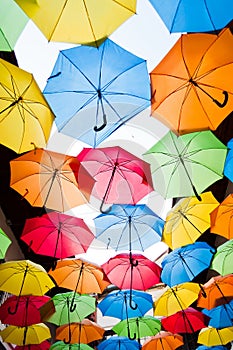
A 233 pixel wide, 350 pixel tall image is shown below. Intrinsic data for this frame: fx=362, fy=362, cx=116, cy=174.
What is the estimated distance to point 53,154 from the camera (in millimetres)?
3322

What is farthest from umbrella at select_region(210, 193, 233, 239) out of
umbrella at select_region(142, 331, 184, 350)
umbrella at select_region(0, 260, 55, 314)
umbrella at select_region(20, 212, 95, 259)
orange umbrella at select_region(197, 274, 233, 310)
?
umbrella at select_region(142, 331, 184, 350)

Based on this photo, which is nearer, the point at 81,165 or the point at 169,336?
the point at 81,165

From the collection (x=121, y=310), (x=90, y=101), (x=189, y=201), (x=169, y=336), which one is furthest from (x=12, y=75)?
(x=169, y=336)

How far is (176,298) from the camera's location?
4727mm

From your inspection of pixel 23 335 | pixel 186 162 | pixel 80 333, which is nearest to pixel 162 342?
pixel 80 333

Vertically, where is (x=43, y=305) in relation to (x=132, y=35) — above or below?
below

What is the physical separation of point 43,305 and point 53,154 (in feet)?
8.05

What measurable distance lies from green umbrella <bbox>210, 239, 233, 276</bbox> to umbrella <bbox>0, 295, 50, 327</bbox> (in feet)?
7.54

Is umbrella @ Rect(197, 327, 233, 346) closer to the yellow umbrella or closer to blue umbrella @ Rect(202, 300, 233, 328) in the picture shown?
blue umbrella @ Rect(202, 300, 233, 328)

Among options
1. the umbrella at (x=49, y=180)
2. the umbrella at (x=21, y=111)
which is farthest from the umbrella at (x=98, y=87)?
the umbrella at (x=49, y=180)

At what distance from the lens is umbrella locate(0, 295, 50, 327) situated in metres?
Result: 4.71

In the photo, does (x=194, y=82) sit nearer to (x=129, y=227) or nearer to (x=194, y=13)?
(x=194, y=13)

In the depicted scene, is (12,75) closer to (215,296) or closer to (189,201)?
(189,201)

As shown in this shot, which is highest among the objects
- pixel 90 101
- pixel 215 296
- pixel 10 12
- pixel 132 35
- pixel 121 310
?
pixel 132 35
